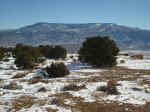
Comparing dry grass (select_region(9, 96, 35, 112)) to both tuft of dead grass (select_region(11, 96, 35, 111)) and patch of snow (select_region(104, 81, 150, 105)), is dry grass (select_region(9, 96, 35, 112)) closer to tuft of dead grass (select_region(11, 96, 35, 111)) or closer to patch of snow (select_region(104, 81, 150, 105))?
tuft of dead grass (select_region(11, 96, 35, 111))

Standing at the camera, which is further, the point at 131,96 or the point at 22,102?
the point at 131,96

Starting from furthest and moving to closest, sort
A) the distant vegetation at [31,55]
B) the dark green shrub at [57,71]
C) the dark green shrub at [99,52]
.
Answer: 1. the distant vegetation at [31,55]
2. the dark green shrub at [99,52]
3. the dark green shrub at [57,71]

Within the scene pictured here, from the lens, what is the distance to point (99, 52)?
89.0ft

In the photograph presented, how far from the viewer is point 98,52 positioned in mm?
27188

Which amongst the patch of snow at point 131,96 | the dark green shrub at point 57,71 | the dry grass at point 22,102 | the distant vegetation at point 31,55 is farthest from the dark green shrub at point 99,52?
the dry grass at point 22,102

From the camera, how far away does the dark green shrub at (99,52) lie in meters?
26.9

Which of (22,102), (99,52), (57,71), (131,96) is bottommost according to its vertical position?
(131,96)

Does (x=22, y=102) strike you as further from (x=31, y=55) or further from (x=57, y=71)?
(x=31, y=55)

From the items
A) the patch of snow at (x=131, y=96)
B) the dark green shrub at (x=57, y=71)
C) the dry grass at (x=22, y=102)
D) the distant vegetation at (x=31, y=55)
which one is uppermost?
the distant vegetation at (x=31, y=55)

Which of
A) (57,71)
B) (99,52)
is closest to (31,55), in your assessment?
(99,52)

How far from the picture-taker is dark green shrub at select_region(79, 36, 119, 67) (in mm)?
26886

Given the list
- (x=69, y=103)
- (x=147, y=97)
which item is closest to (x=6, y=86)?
(x=69, y=103)

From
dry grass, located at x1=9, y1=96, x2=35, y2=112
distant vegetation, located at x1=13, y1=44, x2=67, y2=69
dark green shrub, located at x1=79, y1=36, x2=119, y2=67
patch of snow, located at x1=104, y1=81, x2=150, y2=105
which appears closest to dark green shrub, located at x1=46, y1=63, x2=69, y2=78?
dry grass, located at x1=9, y1=96, x2=35, y2=112

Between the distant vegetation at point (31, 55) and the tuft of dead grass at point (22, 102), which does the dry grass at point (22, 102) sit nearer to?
the tuft of dead grass at point (22, 102)
